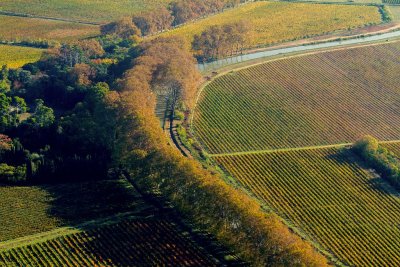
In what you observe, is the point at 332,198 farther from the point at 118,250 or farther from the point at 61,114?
the point at 61,114

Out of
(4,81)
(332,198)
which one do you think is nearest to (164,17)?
(4,81)

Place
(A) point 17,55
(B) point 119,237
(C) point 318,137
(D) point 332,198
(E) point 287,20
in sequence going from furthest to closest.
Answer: (E) point 287,20
(A) point 17,55
(C) point 318,137
(D) point 332,198
(B) point 119,237

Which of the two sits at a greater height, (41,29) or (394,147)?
(394,147)

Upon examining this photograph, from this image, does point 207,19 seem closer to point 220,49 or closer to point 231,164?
point 220,49

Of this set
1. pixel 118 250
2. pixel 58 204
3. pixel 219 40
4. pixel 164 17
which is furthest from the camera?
pixel 164 17

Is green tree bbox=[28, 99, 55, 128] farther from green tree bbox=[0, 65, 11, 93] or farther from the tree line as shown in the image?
green tree bbox=[0, 65, 11, 93]

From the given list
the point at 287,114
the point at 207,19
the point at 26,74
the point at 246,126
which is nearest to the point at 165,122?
the point at 246,126

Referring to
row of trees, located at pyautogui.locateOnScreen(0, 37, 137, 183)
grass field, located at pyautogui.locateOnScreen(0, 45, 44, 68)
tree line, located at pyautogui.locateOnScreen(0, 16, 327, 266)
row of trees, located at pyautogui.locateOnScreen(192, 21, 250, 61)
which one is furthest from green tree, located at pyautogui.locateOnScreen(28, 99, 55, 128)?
row of trees, located at pyautogui.locateOnScreen(192, 21, 250, 61)
